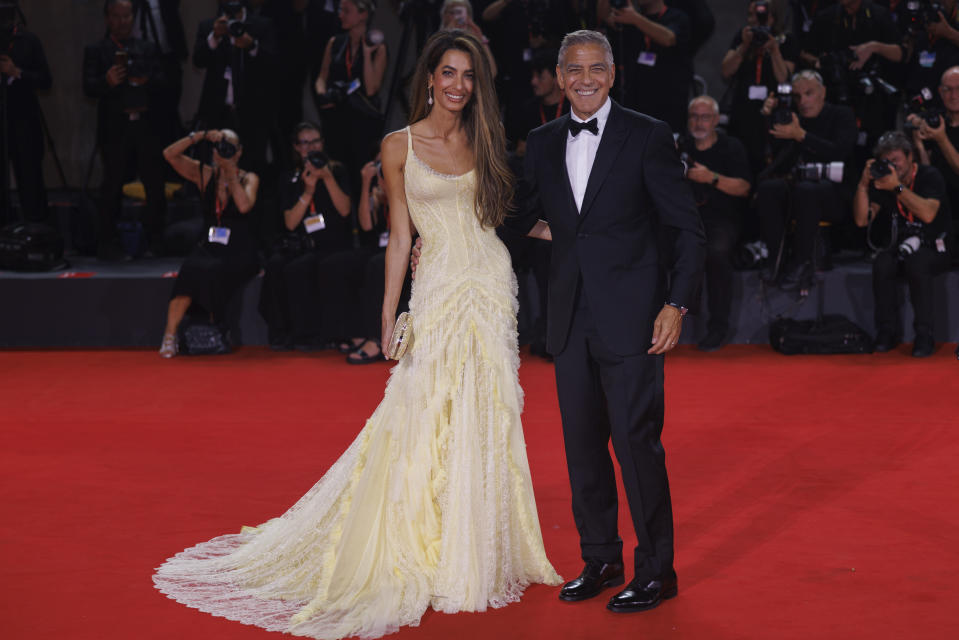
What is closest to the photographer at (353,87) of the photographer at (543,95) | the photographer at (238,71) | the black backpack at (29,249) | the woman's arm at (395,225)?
the photographer at (238,71)

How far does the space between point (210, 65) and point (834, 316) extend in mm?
4400

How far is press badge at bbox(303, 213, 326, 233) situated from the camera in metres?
7.25

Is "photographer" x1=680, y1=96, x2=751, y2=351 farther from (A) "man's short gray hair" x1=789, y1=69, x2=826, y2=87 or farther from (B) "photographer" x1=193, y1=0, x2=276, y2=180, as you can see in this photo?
(B) "photographer" x1=193, y1=0, x2=276, y2=180

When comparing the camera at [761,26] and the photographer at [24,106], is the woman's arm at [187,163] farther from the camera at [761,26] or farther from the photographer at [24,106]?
the camera at [761,26]

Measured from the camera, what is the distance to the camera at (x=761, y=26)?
749 centimetres

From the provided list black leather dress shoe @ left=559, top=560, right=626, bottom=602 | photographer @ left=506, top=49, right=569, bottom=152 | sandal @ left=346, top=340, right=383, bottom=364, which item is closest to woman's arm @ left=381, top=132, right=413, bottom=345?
black leather dress shoe @ left=559, top=560, right=626, bottom=602

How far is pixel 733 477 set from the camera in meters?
4.29

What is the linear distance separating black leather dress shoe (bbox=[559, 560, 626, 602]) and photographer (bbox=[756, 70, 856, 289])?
4.23 m

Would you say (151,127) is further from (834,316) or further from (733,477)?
(733,477)

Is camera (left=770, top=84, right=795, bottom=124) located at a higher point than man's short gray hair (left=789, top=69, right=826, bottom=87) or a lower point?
lower

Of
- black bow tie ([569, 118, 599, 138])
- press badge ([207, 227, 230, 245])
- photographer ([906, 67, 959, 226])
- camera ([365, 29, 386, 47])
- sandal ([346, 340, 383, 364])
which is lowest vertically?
sandal ([346, 340, 383, 364])

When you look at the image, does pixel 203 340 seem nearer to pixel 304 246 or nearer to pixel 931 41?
pixel 304 246

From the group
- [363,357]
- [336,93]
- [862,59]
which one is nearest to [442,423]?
[363,357]

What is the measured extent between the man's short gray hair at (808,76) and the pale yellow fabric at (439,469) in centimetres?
462
